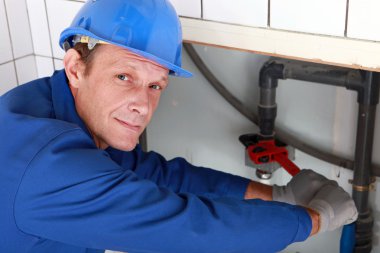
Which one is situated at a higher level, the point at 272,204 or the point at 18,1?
the point at 18,1

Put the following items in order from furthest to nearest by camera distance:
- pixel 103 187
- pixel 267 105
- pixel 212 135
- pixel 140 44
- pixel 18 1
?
pixel 212 135
pixel 18 1
pixel 267 105
pixel 140 44
pixel 103 187

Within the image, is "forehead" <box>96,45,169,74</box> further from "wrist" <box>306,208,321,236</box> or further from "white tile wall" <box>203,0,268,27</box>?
"wrist" <box>306,208,321,236</box>

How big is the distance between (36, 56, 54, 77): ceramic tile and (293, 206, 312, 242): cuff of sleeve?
3.03 feet

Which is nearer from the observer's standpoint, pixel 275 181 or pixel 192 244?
pixel 192 244

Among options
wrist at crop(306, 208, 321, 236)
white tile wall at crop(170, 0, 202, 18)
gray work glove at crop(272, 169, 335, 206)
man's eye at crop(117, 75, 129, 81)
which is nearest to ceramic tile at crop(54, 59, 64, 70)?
white tile wall at crop(170, 0, 202, 18)

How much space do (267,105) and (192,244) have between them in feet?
2.11

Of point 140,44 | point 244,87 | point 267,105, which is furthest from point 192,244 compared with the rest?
point 244,87

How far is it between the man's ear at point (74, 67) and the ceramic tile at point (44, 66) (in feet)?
1.94

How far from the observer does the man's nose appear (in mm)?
1071

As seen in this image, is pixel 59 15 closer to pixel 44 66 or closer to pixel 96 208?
pixel 44 66

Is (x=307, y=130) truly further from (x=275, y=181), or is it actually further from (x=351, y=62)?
(x=351, y=62)

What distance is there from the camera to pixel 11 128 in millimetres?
993

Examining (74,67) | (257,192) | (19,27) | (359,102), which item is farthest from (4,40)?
(359,102)

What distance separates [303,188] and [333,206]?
105mm
